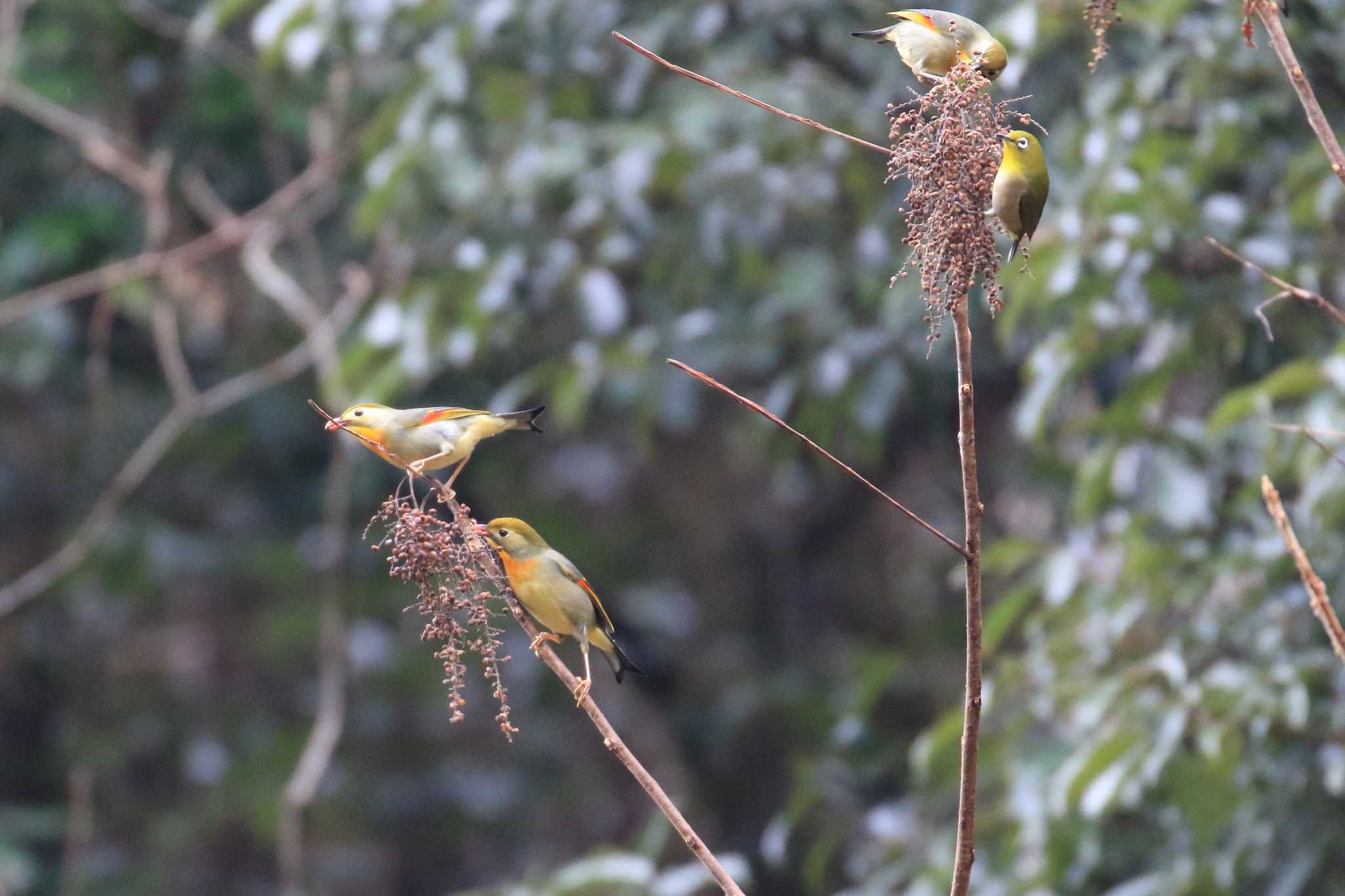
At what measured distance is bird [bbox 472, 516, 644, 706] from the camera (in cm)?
185

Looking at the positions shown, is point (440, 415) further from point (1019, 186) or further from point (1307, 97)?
point (1307, 97)

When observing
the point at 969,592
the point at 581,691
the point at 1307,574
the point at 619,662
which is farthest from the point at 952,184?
the point at 619,662

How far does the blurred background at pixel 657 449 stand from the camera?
3.11 metres

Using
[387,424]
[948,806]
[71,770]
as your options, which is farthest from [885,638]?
[387,424]

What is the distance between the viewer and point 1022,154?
134 cm

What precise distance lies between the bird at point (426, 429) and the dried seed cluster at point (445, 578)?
1.30 ft

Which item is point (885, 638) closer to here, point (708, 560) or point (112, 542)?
point (708, 560)

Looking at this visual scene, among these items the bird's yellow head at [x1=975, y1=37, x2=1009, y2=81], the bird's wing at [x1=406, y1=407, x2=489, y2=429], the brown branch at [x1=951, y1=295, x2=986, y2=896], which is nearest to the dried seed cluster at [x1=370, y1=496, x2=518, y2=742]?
the brown branch at [x1=951, y1=295, x2=986, y2=896]

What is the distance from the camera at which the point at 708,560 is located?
7340 mm

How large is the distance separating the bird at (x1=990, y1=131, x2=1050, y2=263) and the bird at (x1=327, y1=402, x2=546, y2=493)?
2.10ft

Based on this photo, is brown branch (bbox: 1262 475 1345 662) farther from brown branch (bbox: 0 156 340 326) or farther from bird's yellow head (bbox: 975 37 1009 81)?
brown branch (bbox: 0 156 340 326)

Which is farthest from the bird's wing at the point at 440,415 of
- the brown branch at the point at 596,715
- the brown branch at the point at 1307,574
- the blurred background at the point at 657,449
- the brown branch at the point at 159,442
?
the brown branch at the point at 159,442

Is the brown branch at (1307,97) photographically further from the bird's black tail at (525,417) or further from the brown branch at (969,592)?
the bird's black tail at (525,417)

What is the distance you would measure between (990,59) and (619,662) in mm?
1398
